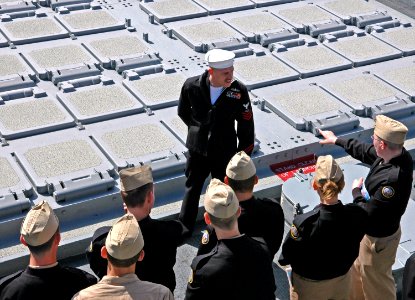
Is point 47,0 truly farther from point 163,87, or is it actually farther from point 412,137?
point 412,137

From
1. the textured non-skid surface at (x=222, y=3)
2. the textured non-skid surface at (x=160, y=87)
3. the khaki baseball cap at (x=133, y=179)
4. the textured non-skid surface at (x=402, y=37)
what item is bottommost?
the textured non-skid surface at (x=402, y=37)

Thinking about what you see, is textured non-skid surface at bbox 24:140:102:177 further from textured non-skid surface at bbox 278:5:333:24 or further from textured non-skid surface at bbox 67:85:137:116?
textured non-skid surface at bbox 278:5:333:24

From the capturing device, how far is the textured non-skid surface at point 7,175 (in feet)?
21.0

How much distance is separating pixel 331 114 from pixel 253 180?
2984 millimetres

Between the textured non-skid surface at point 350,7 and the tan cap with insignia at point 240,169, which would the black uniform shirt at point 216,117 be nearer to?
the tan cap with insignia at point 240,169

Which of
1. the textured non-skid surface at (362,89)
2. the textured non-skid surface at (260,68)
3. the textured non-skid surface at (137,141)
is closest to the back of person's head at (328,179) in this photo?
the textured non-skid surface at (137,141)

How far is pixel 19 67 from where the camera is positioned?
821 cm

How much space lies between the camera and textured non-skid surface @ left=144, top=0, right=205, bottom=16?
9710 millimetres

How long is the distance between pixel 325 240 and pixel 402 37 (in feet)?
17.4

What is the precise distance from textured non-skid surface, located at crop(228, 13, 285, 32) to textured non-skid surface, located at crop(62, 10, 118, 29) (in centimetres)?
148

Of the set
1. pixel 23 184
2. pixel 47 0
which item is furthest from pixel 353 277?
pixel 47 0

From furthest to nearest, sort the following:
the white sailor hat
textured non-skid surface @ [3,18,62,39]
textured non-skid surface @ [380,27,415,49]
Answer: textured non-skid surface @ [380,27,415,49] < textured non-skid surface @ [3,18,62,39] < the white sailor hat

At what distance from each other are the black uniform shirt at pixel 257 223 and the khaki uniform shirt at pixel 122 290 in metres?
0.77

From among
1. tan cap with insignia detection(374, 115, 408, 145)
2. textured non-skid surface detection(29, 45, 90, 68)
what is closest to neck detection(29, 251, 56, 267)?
tan cap with insignia detection(374, 115, 408, 145)
